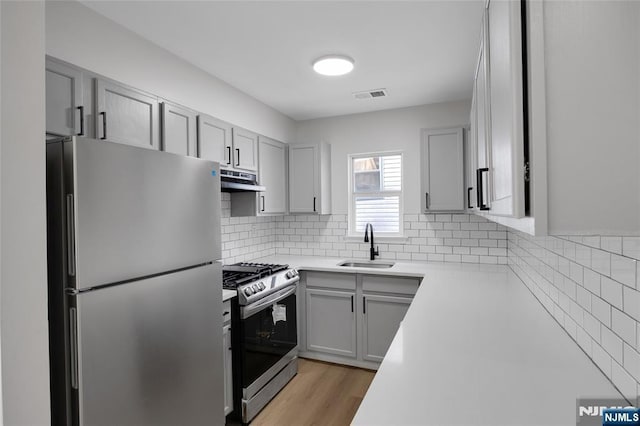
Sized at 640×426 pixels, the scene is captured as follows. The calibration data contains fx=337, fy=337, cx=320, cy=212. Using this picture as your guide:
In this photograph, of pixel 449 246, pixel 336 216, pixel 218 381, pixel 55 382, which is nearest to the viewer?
pixel 55 382

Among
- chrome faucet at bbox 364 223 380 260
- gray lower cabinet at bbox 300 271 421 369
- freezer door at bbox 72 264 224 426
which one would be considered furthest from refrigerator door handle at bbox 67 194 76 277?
chrome faucet at bbox 364 223 380 260

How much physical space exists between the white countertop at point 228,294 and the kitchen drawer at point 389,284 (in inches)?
50.3

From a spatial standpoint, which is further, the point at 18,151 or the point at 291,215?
the point at 291,215

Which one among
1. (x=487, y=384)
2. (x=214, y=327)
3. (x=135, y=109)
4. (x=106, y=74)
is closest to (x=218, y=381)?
(x=214, y=327)

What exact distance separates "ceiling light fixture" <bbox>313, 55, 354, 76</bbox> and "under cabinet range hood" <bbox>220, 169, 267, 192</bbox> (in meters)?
1.01

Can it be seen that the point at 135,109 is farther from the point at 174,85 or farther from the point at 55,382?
the point at 55,382

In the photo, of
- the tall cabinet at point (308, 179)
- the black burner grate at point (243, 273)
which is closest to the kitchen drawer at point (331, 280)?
the black burner grate at point (243, 273)

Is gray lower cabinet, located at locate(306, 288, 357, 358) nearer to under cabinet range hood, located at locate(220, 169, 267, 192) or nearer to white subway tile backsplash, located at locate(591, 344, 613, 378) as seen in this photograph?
under cabinet range hood, located at locate(220, 169, 267, 192)

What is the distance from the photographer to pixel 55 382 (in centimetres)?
136

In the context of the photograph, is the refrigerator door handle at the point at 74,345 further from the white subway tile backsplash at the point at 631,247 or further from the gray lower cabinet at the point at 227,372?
the white subway tile backsplash at the point at 631,247

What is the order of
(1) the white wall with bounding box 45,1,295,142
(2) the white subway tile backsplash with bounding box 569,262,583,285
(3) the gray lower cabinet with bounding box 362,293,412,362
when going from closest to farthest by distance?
1. (2) the white subway tile backsplash with bounding box 569,262,583,285
2. (1) the white wall with bounding box 45,1,295,142
3. (3) the gray lower cabinet with bounding box 362,293,412,362

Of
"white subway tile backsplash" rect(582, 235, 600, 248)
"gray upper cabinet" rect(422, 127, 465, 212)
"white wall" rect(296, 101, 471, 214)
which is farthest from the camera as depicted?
"white wall" rect(296, 101, 471, 214)

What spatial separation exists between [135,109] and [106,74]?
22 centimetres

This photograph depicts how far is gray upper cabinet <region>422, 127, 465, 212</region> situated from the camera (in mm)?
3123
